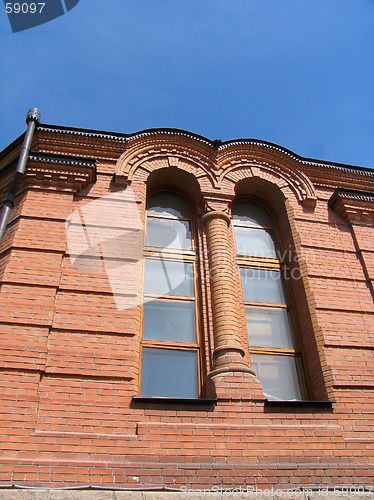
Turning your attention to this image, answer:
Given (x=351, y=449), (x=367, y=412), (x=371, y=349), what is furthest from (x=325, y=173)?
(x=351, y=449)

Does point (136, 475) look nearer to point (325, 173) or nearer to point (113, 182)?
point (113, 182)

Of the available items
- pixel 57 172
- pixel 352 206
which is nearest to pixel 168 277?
pixel 57 172

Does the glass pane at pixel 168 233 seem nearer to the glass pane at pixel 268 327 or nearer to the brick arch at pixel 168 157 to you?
the brick arch at pixel 168 157

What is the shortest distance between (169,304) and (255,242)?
1.72 meters

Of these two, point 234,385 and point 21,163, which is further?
A: point 21,163

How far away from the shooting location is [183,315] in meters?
5.60

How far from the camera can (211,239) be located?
6098mm

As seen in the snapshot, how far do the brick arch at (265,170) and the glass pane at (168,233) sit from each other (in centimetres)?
87

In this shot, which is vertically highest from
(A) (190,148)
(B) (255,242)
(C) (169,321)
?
(A) (190,148)

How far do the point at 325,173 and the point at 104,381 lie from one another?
4.72 meters

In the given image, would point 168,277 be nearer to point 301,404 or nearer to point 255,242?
point 255,242

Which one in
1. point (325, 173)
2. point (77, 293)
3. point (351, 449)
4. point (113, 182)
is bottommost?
point (351, 449)

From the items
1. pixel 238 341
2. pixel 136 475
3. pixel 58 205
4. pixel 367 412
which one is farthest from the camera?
pixel 58 205

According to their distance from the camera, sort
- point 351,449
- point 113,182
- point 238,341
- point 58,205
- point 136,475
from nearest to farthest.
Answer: point 136,475 → point 351,449 → point 238,341 → point 58,205 → point 113,182
